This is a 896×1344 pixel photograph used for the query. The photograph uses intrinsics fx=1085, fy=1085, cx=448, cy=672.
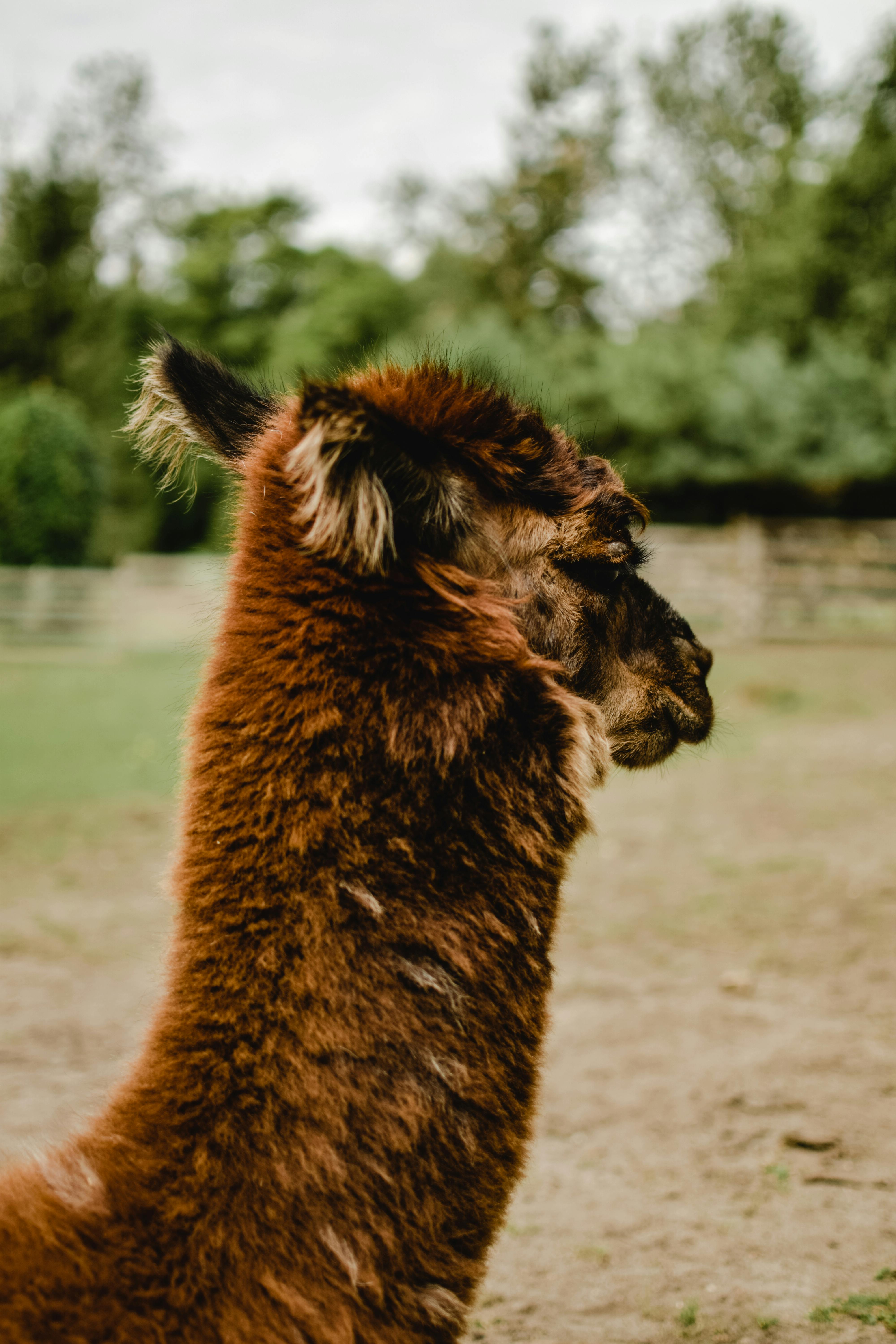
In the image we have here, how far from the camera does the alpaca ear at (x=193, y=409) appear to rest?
7.37 feet

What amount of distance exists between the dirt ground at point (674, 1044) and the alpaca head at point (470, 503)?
35.4 inches

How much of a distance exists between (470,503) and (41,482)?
8664 millimetres

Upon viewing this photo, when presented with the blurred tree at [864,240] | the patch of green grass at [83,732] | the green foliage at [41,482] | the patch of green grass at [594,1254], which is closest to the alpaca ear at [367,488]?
the patch of green grass at [594,1254]

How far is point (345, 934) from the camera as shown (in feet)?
5.43

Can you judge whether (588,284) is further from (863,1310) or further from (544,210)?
(863,1310)

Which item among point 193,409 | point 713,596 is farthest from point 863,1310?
point 713,596

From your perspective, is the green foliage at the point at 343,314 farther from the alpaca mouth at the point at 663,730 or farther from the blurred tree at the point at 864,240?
the alpaca mouth at the point at 663,730

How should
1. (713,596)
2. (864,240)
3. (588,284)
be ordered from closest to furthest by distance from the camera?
(713,596) → (864,240) → (588,284)

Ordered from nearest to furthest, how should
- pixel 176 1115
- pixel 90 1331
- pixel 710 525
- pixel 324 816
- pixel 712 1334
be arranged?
pixel 90 1331
pixel 176 1115
pixel 324 816
pixel 712 1334
pixel 710 525

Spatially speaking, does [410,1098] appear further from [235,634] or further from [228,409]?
[228,409]

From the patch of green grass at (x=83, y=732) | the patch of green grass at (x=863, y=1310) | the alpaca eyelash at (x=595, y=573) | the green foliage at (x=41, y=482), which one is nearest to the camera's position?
the alpaca eyelash at (x=595, y=573)

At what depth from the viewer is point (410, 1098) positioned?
162 centimetres

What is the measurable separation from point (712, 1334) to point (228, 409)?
265cm

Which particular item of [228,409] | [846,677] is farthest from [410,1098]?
[846,677]
